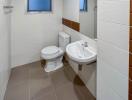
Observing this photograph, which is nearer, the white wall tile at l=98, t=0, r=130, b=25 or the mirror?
the white wall tile at l=98, t=0, r=130, b=25

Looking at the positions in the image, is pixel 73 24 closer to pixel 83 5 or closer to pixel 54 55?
pixel 83 5

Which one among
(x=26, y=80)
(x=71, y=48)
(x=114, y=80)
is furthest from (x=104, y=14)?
(x=26, y=80)

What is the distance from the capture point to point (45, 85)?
110 inches

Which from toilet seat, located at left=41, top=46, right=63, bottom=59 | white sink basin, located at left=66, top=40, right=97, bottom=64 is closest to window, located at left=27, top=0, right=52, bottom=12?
toilet seat, located at left=41, top=46, right=63, bottom=59

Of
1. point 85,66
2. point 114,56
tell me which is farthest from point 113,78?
point 85,66

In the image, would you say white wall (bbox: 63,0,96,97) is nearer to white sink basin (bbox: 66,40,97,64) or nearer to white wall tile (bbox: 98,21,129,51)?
white sink basin (bbox: 66,40,97,64)

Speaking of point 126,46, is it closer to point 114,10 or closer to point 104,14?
point 114,10

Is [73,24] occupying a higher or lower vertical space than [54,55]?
higher

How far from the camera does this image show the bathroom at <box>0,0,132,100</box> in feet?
4.48

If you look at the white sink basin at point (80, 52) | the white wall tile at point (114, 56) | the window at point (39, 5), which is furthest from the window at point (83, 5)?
the window at point (39, 5)

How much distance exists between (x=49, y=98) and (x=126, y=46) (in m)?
1.54

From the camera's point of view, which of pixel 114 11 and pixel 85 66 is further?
pixel 85 66

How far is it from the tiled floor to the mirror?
0.92 metres

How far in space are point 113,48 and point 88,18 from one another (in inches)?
45.2
